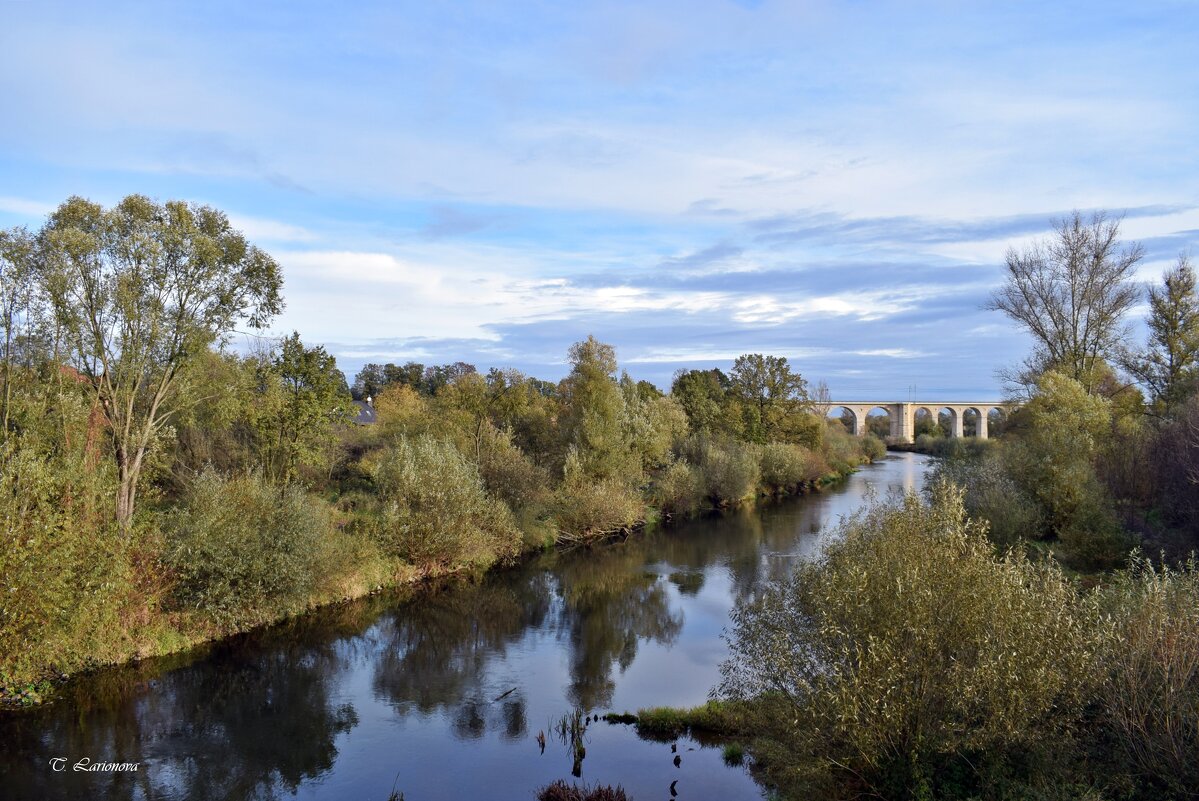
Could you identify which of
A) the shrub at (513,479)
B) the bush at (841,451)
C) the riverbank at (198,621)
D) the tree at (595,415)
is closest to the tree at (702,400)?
the bush at (841,451)

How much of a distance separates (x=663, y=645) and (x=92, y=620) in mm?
13468

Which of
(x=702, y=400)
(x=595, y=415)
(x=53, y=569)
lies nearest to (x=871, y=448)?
(x=702, y=400)

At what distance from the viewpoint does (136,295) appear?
20.0 m

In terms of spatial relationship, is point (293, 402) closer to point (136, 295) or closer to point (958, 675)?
point (136, 295)

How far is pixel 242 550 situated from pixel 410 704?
6.74m

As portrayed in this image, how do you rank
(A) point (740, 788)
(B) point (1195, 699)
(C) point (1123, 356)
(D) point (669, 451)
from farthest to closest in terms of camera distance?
(D) point (669, 451) → (C) point (1123, 356) → (A) point (740, 788) → (B) point (1195, 699)

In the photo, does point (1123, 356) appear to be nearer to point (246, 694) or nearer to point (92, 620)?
point (246, 694)

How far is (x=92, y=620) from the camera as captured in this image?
17.0 metres

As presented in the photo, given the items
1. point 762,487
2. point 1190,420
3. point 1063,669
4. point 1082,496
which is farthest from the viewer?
point 762,487

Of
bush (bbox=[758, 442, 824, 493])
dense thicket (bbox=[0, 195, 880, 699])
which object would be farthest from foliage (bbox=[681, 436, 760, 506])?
A: dense thicket (bbox=[0, 195, 880, 699])

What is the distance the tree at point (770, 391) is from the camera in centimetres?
6556

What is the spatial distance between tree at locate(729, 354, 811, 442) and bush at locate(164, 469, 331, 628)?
46783 millimetres

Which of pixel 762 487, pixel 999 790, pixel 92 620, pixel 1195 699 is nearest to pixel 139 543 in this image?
pixel 92 620

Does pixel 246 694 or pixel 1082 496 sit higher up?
pixel 1082 496
